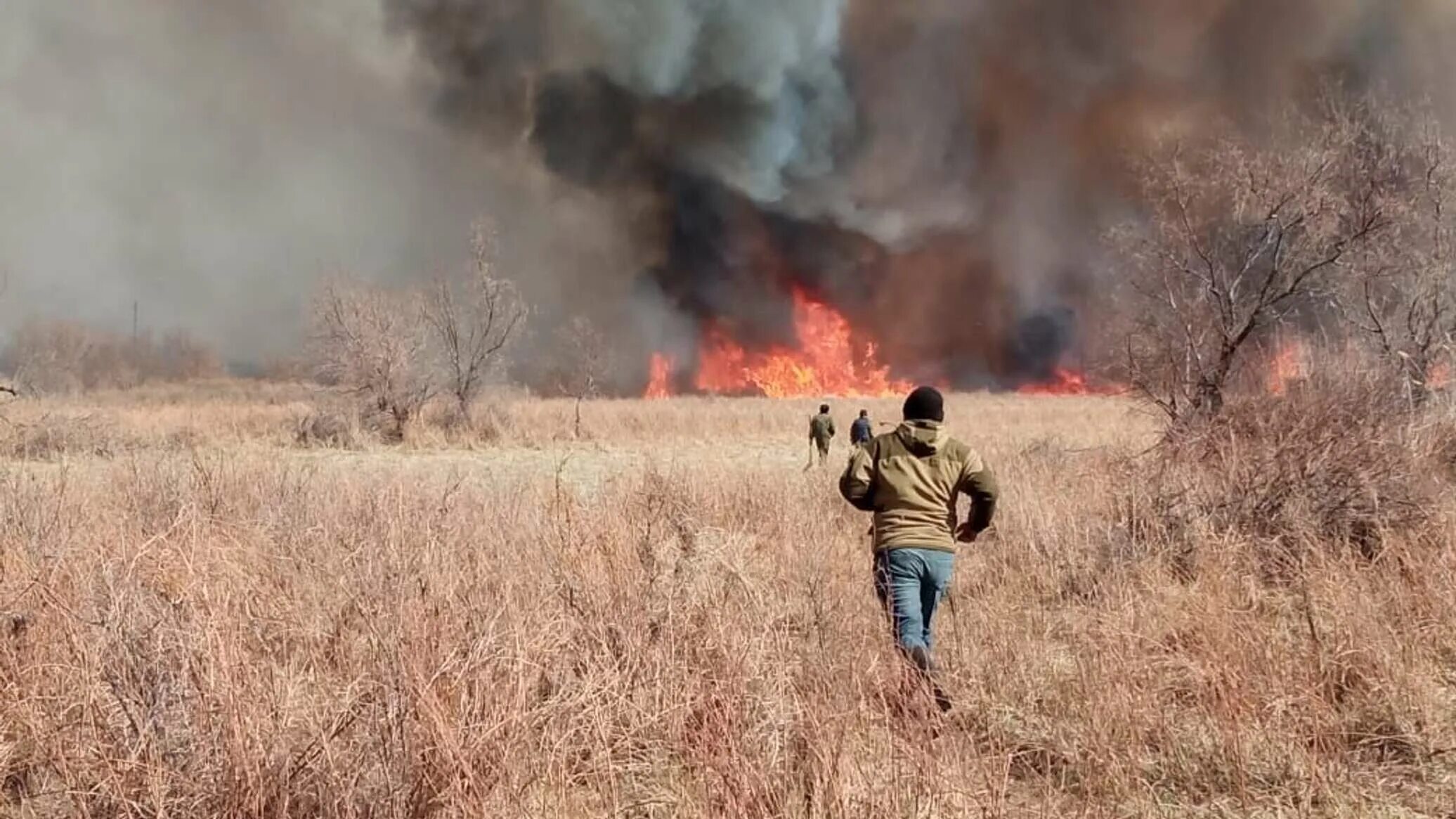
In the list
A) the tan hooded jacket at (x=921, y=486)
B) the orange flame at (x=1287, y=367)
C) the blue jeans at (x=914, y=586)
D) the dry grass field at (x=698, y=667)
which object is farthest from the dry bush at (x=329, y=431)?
the orange flame at (x=1287, y=367)

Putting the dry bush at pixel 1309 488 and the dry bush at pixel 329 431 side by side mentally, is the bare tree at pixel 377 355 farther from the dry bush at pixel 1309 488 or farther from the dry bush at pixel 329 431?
the dry bush at pixel 1309 488

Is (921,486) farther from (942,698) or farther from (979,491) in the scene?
(942,698)

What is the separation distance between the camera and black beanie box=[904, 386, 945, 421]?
3.82 meters

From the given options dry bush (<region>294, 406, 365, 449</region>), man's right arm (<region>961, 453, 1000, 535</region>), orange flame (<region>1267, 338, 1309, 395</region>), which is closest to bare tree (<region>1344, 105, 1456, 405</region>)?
orange flame (<region>1267, 338, 1309, 395</region>)

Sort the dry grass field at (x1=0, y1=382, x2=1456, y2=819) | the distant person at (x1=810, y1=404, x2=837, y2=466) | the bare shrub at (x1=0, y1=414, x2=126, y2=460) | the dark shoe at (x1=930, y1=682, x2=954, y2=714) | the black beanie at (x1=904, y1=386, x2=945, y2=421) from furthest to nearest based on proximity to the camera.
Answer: the bare shrub at (x1=0, y1=414, x2=126, y2=460) < the distant person at (x1=810, y1=404, x2=837, y2=466) < the black beanie at (x1=904, y1=386, x2=945, y2=421) < the dark shoe at (x1=930, y1=682, x2=954, y2=714) < the dry grass field at (x1=0, y1=382, x2=1456, y2=819)

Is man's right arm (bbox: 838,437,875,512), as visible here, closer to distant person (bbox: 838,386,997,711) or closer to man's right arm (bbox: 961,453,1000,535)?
distant person (bbox: 838,386,997,711)

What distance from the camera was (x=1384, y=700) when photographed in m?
3.30

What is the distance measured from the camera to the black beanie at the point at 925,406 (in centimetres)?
382

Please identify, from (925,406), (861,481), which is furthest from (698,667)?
(925,406)

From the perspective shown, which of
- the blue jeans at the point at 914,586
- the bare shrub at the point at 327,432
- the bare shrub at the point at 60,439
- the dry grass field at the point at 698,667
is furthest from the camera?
the bare shrub at the point at 327,432

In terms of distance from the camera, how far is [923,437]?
380 centimetres

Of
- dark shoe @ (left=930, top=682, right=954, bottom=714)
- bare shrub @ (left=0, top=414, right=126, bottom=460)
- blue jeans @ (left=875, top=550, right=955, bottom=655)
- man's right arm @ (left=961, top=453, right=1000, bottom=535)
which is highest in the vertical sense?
bare shrub @ (left=0, top=414, right=126, bottom=460)

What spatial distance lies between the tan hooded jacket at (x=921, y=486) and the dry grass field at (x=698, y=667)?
590mm

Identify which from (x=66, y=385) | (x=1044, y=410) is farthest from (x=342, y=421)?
(x=66, y=385)
